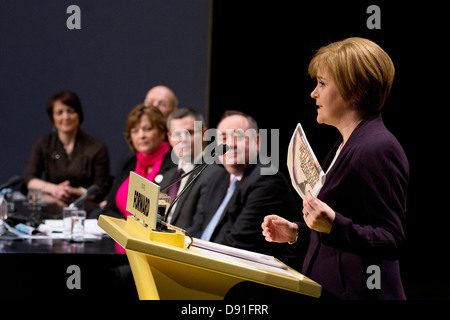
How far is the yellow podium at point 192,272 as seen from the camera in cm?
135

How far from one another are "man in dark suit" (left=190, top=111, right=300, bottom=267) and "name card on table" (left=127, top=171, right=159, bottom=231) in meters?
1.27

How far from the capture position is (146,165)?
4.24 meters

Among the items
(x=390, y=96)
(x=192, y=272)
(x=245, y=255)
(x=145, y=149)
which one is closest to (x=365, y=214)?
(x=245, y=255)

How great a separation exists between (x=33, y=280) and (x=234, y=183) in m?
1.17

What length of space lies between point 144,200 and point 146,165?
2691 millimetres

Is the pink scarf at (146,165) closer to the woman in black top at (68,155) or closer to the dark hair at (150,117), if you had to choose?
the dark hair at (150,117)

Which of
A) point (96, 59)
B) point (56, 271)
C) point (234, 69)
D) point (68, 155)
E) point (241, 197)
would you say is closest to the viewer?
point (56, 271)

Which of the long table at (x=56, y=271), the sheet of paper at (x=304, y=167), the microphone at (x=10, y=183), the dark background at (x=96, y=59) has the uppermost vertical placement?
the dark background at (x=96, y=59)

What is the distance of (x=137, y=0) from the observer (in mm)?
6492

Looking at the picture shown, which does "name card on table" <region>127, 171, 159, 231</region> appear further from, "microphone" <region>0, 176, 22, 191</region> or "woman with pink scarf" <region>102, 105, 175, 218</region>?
"woman with pink scarf" <region>102, 105, 175, 218</region>

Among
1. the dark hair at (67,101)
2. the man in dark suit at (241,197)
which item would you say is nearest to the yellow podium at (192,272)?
the man in dark suit at (241,197)

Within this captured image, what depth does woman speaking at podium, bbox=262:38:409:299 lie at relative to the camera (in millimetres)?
1466

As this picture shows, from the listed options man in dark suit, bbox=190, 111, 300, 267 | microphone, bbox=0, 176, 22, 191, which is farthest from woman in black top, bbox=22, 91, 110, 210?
man in dark suit, bbox=190, 111, 300, 267

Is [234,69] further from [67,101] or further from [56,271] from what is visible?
[56,271]
